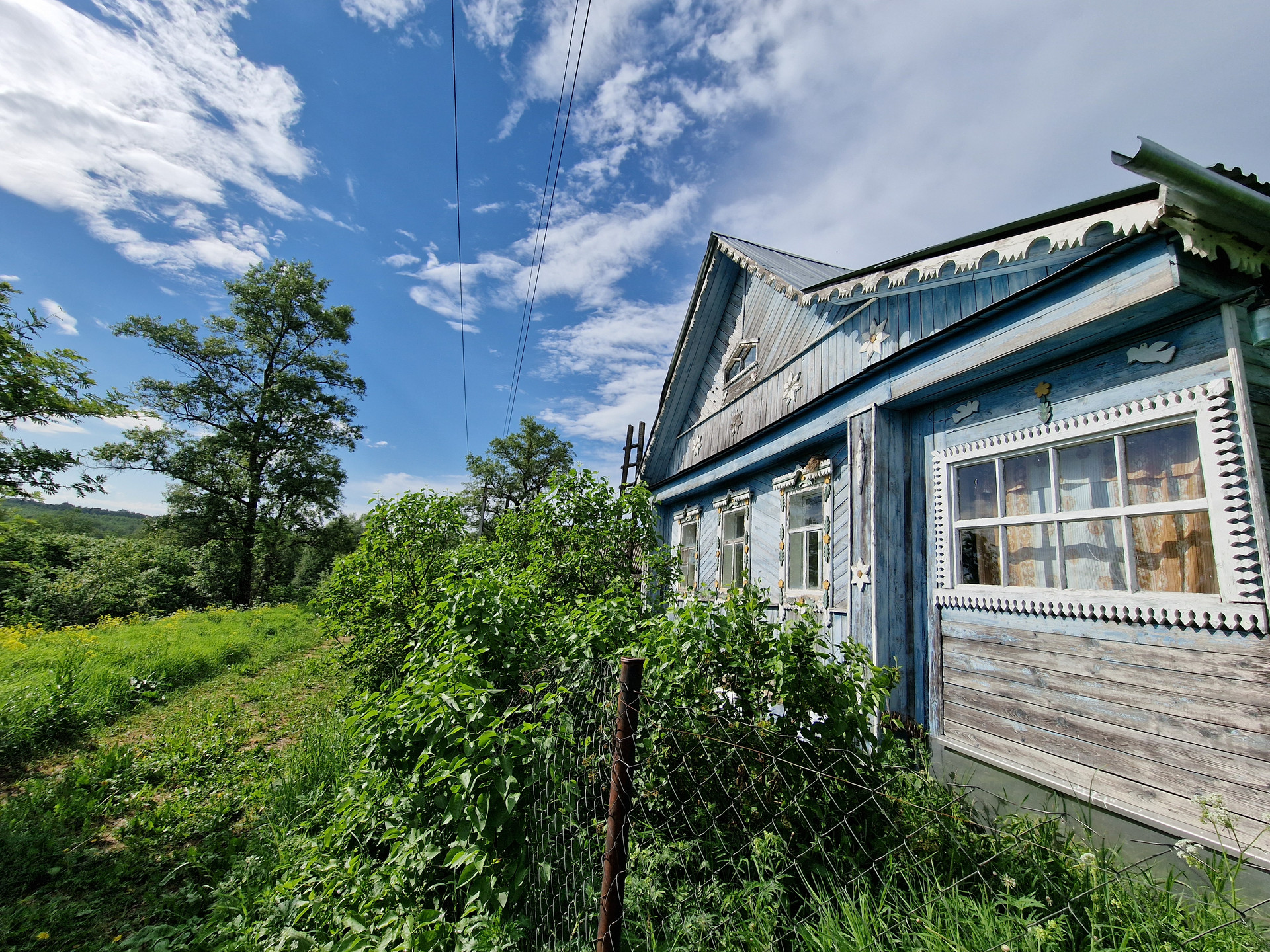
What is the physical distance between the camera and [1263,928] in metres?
1.97

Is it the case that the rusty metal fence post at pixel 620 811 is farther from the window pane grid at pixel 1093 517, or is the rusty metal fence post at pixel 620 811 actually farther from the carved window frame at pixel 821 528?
the carved window frame at pixel 821 528

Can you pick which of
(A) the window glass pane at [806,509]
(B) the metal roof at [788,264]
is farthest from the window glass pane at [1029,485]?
(B) the metal roof at [788,264]

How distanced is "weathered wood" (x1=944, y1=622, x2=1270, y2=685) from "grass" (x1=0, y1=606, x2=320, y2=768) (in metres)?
9.34

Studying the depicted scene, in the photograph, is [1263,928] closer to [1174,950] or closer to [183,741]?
[1174,950]

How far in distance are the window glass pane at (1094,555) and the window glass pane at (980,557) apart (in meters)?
0.46

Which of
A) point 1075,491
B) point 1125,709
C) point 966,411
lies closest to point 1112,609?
point 1125,709

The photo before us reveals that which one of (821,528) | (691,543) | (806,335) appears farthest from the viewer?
(691,543)

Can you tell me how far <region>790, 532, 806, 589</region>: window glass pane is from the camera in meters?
5.74

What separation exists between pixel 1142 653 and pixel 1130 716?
0.35m

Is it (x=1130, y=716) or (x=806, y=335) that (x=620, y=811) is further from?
(x=806, y=335)

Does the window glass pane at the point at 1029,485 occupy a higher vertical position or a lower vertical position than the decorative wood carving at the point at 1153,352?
lower

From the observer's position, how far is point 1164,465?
2.69 metres

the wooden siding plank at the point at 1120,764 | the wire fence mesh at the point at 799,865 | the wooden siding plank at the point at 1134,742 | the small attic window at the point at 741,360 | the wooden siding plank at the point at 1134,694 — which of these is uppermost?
the small attic window at the point at 741,360

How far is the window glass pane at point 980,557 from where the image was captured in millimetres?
3561
